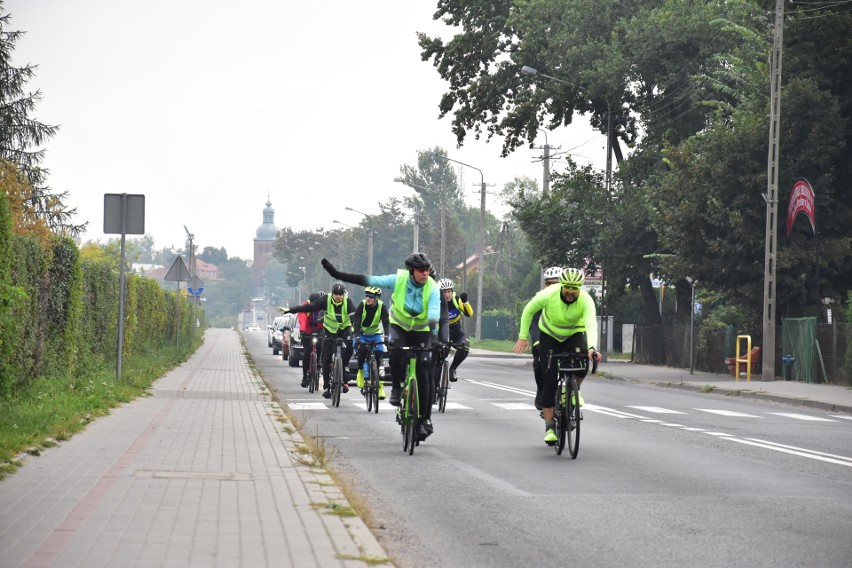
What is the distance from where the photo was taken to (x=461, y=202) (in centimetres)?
15300

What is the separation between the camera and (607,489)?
10.3 meters

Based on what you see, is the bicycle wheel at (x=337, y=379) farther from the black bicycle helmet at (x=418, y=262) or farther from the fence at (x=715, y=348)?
the fence at (x=715, y=348)

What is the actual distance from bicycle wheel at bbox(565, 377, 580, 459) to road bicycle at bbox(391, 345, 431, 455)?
135 centimetres

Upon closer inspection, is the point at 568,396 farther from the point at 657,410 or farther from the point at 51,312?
the point at 657,410

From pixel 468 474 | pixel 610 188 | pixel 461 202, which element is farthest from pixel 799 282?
pixel 461 202

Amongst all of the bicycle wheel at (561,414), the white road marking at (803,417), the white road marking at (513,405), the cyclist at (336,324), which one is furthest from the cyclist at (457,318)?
the bicycle wheel at (561,414)

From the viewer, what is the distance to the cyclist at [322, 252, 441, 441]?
42.1 ft

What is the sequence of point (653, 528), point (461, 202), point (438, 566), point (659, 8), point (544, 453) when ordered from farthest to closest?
point (461, 202), point (659, 8), point (544, 453), point (653, 528), point (438, 566)

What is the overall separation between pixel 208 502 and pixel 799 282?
1000 inches

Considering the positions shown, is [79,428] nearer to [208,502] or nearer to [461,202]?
[208,502]

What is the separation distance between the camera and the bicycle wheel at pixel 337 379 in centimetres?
1984

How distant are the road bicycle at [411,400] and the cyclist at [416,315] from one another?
5cm

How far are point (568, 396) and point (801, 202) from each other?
18881 mm

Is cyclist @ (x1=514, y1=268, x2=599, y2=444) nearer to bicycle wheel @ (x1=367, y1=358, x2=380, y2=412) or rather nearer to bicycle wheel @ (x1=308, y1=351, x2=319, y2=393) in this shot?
bicycle wheel @ (x1=367, y1=358, x2=380, y2=412)
